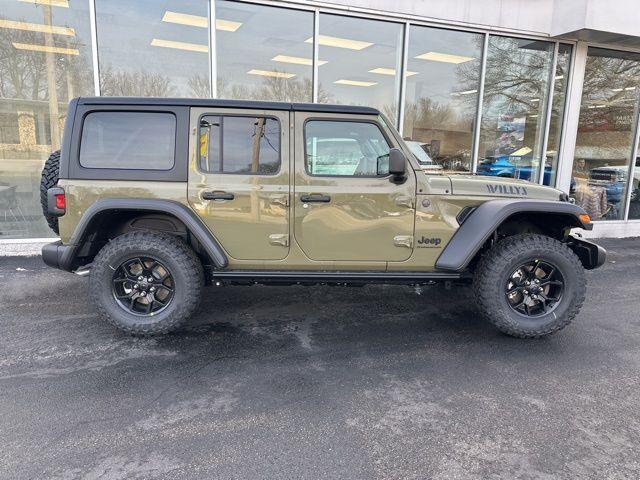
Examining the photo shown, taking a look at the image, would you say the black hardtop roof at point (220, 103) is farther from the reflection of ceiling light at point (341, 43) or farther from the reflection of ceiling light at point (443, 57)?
the reflection of ceiling light at point (443, 57)

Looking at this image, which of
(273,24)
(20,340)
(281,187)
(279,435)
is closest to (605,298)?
(281,187)

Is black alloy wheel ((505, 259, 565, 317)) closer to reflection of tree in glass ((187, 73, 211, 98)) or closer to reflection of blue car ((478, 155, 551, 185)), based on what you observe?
reflection of blue car ((478, 155, 551, 185))

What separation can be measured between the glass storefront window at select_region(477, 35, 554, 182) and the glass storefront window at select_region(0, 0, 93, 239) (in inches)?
285

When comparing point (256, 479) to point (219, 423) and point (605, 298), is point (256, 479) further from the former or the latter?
point (605, 298)

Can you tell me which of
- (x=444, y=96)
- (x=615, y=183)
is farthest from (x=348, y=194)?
(x=615, y=183)

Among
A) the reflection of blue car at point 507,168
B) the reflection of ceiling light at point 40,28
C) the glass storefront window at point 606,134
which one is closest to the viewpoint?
the reflection of ceiling light at point 40,28

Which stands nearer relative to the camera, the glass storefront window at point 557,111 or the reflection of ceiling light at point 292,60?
the reflection of ceiling light at point 292,60

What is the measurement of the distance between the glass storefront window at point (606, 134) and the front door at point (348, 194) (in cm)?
703

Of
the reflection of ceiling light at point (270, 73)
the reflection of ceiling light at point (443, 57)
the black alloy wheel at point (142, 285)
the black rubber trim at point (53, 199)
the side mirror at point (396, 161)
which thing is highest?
the reflection of ceiling light at point (443, 57)

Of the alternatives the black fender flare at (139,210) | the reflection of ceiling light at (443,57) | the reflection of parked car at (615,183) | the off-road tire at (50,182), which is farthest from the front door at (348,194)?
the reflection of parked car at (615,183)

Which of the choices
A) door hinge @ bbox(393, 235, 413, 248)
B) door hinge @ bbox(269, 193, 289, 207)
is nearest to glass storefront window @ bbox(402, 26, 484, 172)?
door hinge @ bbox(393, 235, 413, 248)

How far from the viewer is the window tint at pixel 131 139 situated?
3.52 metres

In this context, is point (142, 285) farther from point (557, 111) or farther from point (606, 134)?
point (606, 134)

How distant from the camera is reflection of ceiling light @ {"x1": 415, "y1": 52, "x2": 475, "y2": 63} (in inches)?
325
